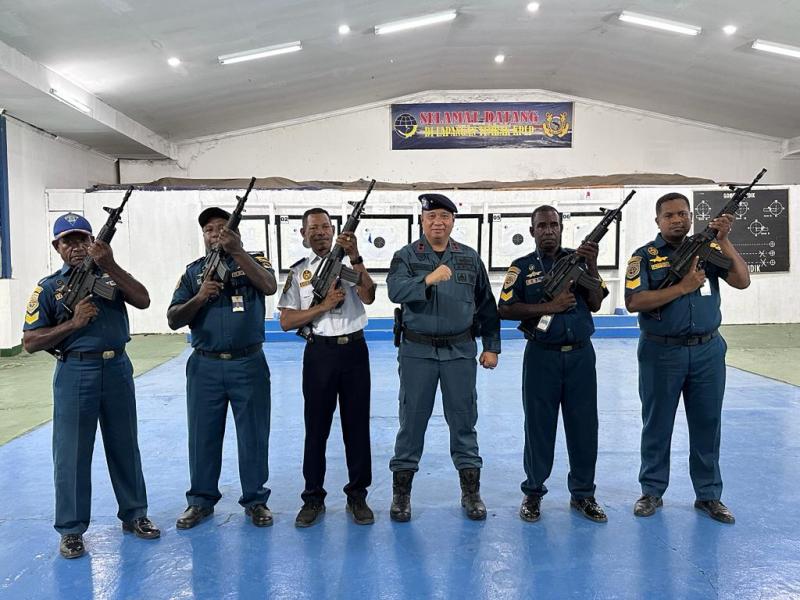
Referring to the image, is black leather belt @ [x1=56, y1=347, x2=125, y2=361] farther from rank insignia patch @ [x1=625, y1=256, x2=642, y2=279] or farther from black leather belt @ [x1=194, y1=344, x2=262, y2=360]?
rank insignia patch @ [x1=625, y1=256, x2=642, y2=279]

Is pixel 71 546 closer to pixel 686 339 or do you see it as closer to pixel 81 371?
pixel 81 371

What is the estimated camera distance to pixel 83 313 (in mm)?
2781

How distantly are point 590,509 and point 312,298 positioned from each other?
6.44 ft

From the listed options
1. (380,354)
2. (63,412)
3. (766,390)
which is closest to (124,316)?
(63,412)

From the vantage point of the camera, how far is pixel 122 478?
3.05 metres

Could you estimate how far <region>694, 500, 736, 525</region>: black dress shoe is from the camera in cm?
310

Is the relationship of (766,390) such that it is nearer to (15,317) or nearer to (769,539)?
(769,539)

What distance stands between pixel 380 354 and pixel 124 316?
18.2 feet

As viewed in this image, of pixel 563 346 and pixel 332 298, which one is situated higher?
pixel 332 298

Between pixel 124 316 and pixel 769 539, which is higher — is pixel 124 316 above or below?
above

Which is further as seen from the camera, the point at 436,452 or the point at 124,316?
the point at 436,452

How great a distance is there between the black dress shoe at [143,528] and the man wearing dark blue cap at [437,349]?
127 cm

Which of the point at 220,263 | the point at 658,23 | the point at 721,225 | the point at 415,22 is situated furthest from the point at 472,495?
the point at 658,23

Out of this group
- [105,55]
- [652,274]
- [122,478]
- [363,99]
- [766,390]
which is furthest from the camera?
[363,99]
